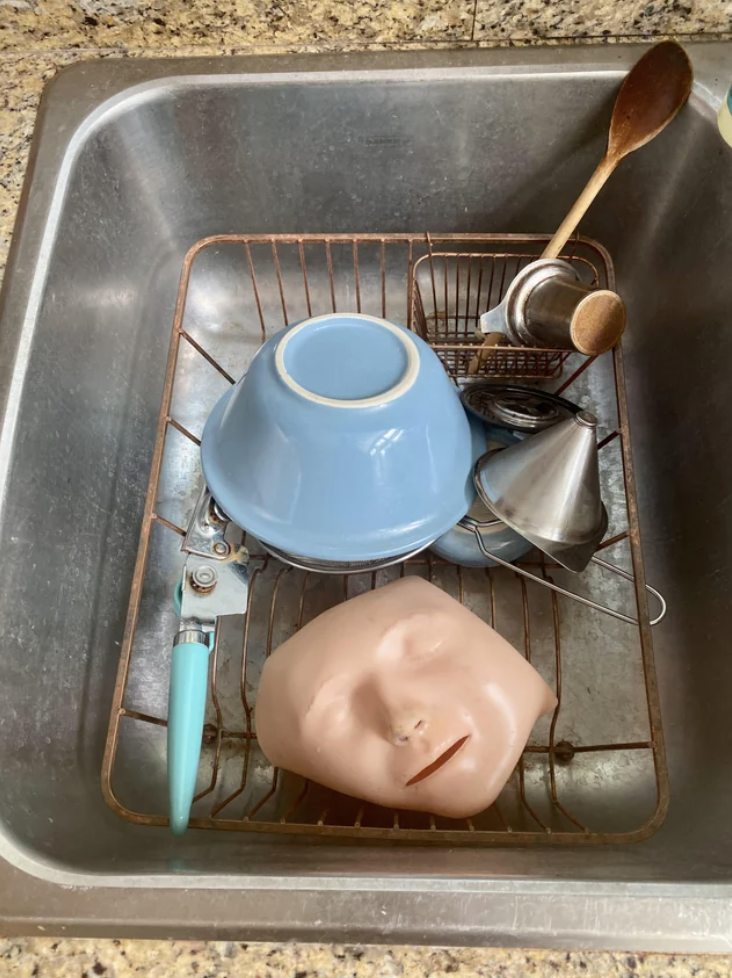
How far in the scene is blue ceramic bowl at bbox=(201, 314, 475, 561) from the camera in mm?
524

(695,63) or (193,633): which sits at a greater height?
(695,63)

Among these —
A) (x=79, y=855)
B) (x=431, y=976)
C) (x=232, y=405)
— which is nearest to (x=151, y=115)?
(x=232, y=405)

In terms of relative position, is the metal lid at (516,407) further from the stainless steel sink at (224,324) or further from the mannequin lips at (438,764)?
the mannequin lips at (438,764)

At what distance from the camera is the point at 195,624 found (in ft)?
1.98

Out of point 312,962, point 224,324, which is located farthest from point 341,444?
point 224,324

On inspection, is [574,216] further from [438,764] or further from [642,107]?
[438,764]

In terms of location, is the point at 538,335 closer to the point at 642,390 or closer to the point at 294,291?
the point at 642,390

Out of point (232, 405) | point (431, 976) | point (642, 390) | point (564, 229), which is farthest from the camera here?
point (642, 390)

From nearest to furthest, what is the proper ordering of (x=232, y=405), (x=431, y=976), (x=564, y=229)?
(x=431, y=976) → (x=232, y=405) → (x=564, y=229)

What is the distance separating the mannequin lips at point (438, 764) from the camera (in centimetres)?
53

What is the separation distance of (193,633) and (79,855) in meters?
0.18

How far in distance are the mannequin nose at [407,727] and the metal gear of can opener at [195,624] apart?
0.16 m

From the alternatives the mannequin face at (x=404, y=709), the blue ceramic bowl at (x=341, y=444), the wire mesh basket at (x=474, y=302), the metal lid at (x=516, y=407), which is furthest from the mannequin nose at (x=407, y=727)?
the wire mesh basket at (x=474, y=302)

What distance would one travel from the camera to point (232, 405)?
589mm
